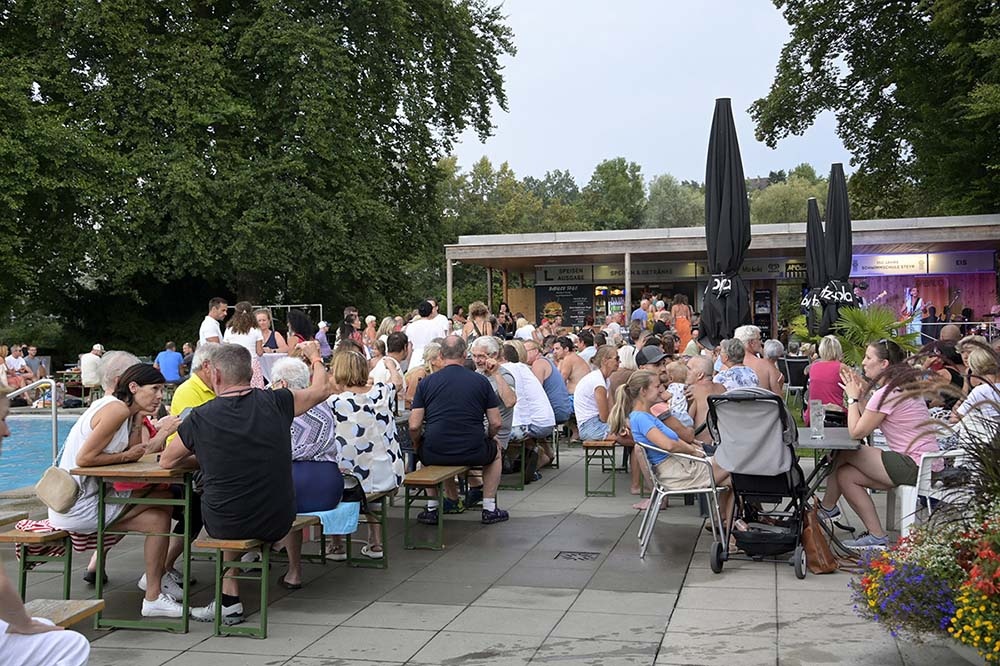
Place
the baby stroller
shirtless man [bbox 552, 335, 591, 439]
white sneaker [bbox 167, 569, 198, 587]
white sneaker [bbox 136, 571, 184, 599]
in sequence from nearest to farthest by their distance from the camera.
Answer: white sneaker [bbox 136, 571, 184, 599] → white sneaker [bbox 167, 569, 198, 587] → the baby stroller → shirtless man [bbox 552, 335, 591, 439]

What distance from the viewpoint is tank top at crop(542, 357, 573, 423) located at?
458 inches

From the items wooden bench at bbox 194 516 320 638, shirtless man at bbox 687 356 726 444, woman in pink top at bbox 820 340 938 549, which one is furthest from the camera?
shirtless man at bbox 687 356 726 444

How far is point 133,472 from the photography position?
564cm

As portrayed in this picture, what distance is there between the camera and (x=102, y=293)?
93.0ft

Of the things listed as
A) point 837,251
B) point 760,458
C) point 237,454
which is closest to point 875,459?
point 760,458

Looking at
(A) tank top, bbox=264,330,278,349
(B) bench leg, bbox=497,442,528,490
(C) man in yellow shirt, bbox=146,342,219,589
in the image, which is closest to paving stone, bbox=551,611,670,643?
(C) man in yellow shirt, bbox=146,342,219,589

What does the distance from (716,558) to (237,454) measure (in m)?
3.21

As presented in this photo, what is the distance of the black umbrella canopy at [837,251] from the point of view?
1463cm

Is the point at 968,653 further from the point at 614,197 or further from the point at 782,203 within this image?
the point at 614,197

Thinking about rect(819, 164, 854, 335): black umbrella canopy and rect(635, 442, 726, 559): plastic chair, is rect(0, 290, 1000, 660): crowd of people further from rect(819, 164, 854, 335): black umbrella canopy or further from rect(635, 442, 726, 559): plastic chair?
rect(819, 164, 854, 335): black umbrella canopy

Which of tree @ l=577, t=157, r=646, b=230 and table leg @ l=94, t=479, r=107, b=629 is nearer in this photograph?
table leg @ l=94, t=479, r=107, b=629

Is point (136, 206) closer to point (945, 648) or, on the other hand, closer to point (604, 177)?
point (945, 648)

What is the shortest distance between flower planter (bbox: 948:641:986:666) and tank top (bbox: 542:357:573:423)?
24.0 ft

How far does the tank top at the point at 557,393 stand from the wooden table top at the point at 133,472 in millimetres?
6286
